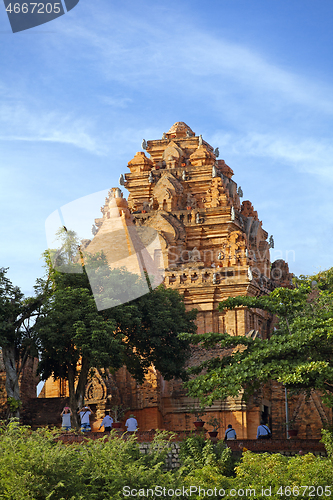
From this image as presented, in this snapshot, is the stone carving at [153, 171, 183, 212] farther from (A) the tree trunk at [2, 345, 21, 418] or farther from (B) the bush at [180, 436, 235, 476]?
(B) the bush at [180, 436, 235, 476]

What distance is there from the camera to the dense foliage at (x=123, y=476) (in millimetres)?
14977

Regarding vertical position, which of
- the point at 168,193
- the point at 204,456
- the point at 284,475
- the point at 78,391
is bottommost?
the point at 284,475

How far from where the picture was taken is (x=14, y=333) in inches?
998

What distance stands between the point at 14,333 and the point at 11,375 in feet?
5.04

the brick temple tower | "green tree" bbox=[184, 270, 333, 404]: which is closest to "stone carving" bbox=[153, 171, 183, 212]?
the brick temple tower

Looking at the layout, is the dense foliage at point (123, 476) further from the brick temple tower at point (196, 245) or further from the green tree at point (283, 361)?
the brick temple tower at point (196, 245)

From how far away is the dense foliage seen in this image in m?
15.0

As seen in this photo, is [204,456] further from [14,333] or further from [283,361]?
[14,333]

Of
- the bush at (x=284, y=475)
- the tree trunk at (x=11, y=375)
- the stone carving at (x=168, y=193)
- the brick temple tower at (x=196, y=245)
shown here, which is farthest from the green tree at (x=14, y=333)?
the stone carving at (x=168, y=193)

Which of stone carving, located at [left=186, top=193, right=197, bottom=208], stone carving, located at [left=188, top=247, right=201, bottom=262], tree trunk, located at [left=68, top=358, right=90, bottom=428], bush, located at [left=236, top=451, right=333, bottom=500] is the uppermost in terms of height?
stone carving, located at [left=186, top=193, right=197, bottom=208]

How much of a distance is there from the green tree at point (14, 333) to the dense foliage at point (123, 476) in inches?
318

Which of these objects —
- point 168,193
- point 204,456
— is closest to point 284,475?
point 204,456

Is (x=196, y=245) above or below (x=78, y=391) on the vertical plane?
above

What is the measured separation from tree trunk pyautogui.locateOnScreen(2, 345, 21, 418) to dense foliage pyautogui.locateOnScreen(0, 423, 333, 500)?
833cm
